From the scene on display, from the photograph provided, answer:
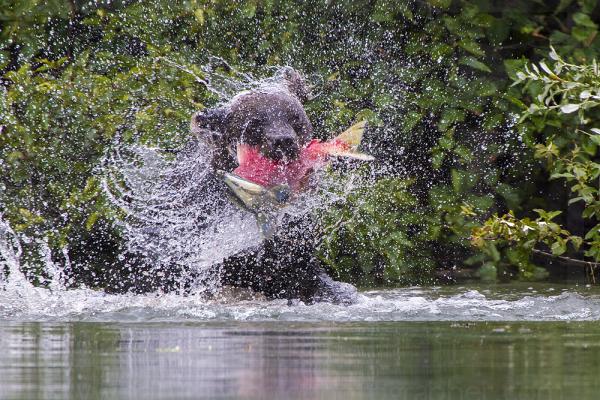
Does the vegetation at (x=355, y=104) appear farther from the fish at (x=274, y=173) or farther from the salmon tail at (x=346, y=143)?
the salmon tail at (x=346, y=143)

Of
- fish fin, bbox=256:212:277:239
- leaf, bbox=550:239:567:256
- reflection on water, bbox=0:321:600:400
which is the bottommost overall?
reflection on water, bbox=0:321:600:400

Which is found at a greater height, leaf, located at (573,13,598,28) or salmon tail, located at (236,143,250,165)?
leaf, located at (573,13,598,28)

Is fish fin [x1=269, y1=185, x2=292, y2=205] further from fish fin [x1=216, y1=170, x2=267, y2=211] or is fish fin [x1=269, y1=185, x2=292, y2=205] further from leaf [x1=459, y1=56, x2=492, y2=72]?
leaf [x1=459, y1=56, x2=492, y2=72]

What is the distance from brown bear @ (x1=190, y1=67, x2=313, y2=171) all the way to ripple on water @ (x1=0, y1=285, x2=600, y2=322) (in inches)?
29.9

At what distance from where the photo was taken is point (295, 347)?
4566 mm

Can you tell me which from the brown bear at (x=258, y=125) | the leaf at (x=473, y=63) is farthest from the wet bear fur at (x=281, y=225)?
the leaf at (x=473, y=63)

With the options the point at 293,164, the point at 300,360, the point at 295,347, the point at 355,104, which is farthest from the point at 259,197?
the point at 355,104

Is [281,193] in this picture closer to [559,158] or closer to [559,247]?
[559,247]

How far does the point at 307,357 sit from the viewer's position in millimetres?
4258

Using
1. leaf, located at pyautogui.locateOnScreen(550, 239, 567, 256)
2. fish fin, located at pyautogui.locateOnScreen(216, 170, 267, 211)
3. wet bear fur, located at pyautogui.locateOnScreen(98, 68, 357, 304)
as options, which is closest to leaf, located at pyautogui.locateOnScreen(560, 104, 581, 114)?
leaf, located at pyautogui.locateOnScreen(550, 239, 567, 256)

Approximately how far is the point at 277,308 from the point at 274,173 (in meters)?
0.67

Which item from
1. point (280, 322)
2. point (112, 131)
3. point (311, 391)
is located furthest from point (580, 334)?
point (112, 131)

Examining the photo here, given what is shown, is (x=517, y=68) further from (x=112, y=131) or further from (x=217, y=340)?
(x=217, y=340)

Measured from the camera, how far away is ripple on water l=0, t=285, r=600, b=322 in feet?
19.0
